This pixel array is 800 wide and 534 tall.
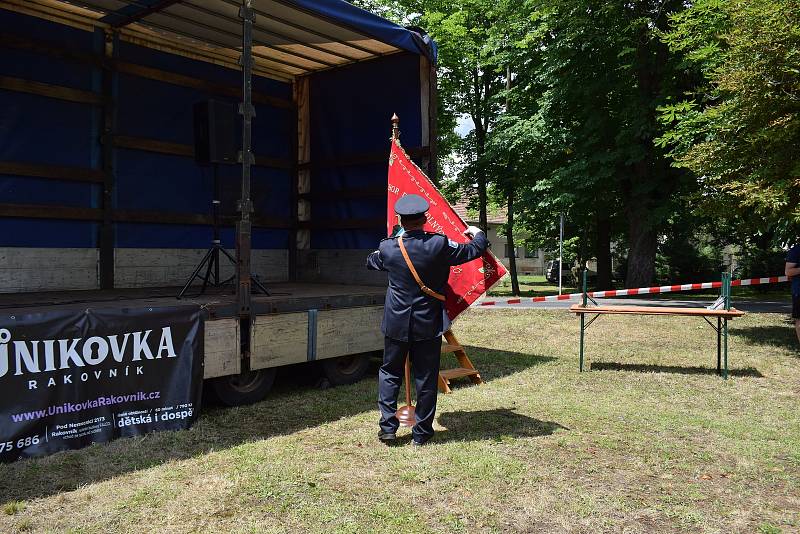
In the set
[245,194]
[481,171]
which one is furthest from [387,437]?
[481,171]

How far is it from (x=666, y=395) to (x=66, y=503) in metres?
5.78

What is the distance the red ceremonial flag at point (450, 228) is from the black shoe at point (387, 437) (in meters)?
1.43

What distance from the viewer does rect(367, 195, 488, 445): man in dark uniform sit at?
5141mm

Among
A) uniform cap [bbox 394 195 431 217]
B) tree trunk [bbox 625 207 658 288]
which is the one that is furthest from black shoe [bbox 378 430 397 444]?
tree trunk [bbox 625 207 658 288]

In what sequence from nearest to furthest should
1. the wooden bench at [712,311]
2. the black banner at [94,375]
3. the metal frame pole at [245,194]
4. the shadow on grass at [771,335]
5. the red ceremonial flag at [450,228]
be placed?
1. the black banner at [94,375]
2. the metal frame pole at [245,194]
3. the red ceremonial flag at [450,228]
4. the wooden bench at [712,311]
5. the shadow on grass at [771,335]

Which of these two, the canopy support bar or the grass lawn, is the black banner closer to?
the grass lawn

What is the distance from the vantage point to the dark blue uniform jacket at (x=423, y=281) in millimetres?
5141

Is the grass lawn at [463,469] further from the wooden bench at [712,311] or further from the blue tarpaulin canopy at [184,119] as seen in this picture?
the blue tarpaulin canopy at [184,119]

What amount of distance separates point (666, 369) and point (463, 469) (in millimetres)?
4987

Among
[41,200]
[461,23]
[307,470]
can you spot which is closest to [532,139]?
[461,23]

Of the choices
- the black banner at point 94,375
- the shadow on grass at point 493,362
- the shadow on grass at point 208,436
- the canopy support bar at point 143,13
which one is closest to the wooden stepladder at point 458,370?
the shadow on grass at point 493,362

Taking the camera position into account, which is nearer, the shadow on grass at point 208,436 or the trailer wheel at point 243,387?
the shadow on grass at point 208,436

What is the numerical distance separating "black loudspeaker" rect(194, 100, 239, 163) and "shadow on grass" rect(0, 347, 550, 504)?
255 centimetres

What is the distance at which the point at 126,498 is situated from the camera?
397 centimetres
